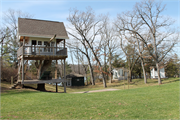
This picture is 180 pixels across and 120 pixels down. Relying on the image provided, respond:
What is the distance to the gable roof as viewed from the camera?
59.9 ft

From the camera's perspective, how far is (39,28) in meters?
19.8

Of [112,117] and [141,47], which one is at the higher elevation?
[141,47]

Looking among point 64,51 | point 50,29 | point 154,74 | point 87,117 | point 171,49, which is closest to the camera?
point 87,117

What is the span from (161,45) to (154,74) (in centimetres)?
1201

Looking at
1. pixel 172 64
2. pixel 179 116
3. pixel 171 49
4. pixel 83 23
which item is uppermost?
A: pixel 83 23

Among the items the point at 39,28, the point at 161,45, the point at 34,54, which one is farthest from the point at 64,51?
the point at 161,45

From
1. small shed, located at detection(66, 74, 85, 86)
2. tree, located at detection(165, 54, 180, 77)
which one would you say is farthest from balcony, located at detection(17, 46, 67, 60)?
tree, located at detection(165, 54, 180, 77)

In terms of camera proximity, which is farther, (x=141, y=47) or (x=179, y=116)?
(x=141, y=47)

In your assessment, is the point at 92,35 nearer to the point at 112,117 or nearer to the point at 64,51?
the point at 64,51

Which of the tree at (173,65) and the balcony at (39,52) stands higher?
the balcony at (39,52)

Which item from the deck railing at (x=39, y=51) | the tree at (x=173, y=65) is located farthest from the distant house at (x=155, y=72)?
the deck railing at (x=39, y=51)

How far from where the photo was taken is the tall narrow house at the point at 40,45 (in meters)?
17.4

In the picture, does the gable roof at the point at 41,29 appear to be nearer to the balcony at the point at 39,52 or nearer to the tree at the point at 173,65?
the balcony at the point at 39,52

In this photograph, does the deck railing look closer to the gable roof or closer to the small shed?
the gable roof
